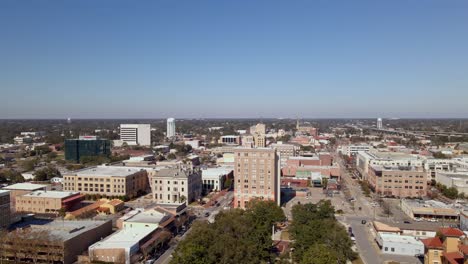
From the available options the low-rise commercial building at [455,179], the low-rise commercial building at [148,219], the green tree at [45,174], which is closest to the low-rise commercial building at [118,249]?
the low-rise commercial building at [148,219]

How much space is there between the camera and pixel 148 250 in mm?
21188

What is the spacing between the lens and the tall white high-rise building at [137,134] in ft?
282

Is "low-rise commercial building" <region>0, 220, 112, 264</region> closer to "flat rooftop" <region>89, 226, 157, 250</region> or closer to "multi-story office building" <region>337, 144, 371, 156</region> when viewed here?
"flat rooftop" <region>89, 226, 157, 250</region>

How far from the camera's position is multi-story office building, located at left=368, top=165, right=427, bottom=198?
38.1 m

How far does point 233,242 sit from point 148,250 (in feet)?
19.2

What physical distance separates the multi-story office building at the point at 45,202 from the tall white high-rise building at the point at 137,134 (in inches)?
2109

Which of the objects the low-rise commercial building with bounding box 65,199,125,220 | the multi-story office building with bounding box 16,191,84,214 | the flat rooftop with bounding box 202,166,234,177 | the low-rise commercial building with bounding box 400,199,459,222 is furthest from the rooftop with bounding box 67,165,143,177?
the low-rise commercial building with bounding box 400,199,459,222

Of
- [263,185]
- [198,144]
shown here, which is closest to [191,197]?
[263,185]

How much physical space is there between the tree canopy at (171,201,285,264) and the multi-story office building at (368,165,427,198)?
20778 millimetres

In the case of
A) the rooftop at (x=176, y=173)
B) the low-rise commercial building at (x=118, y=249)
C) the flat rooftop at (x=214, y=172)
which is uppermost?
the rooftop at (x=176, y=173)

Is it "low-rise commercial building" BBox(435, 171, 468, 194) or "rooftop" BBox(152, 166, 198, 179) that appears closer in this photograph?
"rooftop" BBox(152, 166, 198, 179)

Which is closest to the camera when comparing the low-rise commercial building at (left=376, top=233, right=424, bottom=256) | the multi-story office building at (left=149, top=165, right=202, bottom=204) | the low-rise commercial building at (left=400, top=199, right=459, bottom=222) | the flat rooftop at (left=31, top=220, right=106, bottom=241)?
the flat rooftop at (left=31, top=220, right=106, bottom=241)

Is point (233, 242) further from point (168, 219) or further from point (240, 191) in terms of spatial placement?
point (240, 191)

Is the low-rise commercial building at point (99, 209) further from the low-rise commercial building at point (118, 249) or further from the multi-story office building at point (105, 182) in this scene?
the low-rise commercial building at point (118, 249)
